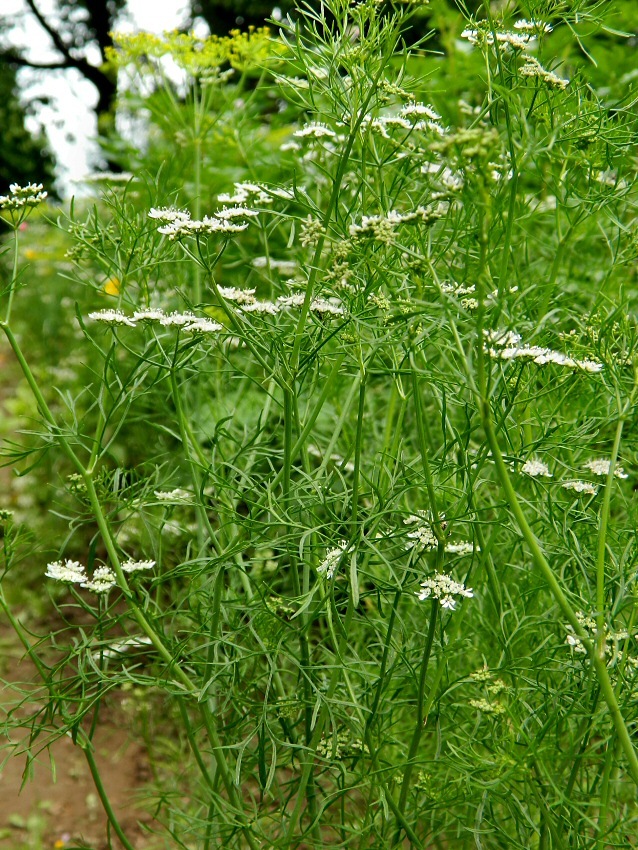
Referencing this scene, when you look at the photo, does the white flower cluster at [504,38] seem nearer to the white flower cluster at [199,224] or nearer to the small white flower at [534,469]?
the white flower cluster at [199,224]

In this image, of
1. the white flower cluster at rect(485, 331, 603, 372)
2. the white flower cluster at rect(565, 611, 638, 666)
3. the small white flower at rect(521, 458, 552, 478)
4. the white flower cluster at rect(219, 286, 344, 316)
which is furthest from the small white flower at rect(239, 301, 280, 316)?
the white flower cluster at rect(565, 611, 638, 666)

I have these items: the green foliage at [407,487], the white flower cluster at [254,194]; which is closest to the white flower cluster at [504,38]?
the green foliage at [407,487]

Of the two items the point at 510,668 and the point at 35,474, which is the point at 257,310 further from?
the point at 35,474

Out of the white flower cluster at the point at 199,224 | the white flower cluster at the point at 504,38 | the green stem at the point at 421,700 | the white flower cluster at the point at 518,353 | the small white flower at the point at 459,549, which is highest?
the white flower cluster at the point at 504,38

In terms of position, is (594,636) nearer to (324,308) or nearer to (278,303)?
(324,308)

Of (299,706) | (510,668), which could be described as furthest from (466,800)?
(299,706)

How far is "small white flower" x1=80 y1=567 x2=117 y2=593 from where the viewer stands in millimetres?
1757

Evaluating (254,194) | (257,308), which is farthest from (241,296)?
(254,194)

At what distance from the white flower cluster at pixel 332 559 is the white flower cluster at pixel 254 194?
2.38 ft

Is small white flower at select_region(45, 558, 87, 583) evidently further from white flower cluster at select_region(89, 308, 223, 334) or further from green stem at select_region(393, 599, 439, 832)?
green stem at select_region(393, 599, 439, 832)

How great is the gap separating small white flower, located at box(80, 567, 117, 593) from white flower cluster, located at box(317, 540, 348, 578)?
0.44 meters

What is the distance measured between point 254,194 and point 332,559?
901mm

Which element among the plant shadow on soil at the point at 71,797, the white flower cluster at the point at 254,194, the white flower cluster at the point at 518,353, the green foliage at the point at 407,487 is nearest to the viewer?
the white flower cluster at the point at 518,353

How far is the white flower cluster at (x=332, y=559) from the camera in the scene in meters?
1.64
